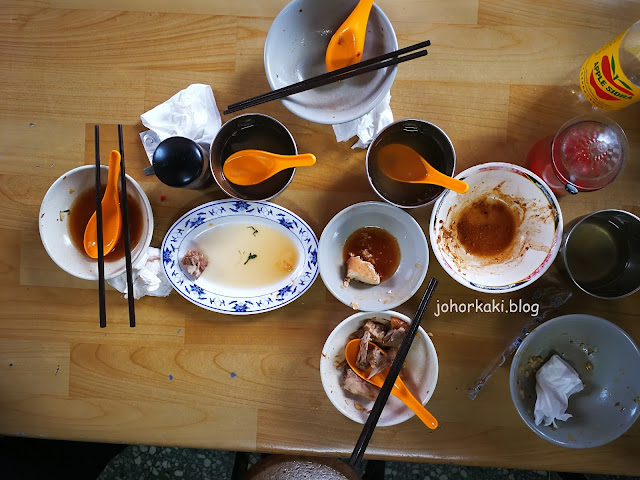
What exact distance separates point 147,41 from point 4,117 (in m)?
0.50

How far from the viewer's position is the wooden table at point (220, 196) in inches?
51.3

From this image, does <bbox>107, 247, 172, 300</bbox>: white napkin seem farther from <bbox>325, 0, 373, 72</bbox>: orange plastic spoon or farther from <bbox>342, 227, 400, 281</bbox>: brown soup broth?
<bbox>325, 0, 373, 72</bbox>: orange plastic spoon

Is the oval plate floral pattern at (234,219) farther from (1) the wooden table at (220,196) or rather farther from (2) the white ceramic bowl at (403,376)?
(2) the white ceramic bowl at (403,376)

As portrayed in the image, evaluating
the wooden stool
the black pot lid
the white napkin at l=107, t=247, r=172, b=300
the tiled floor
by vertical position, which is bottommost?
the tiled floor

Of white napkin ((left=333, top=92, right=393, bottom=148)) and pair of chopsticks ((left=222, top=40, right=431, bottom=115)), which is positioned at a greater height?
pair of chopsticks ((left=222, top=40, right=431, bottom=115))

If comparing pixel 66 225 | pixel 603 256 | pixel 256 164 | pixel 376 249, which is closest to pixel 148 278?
pixel 66 225

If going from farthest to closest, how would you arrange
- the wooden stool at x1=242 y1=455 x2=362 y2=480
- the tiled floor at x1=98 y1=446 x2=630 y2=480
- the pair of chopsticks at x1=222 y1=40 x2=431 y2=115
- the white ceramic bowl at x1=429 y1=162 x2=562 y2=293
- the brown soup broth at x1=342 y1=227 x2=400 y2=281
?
1. the tiled floor at x1=98 y1=446 x2=630 y2=480
2. the wooden stool at x1=242 y1=455 x2=362 y2=480
3. the brown soup broth at x1=342 y1=227 x2=400 y2=281
4. the white ceramic bowl at x1=429 y1=162 x2=562 y2=293
5. the pair of chopsticks at x1=222 y1=40 x2=431 y2=115

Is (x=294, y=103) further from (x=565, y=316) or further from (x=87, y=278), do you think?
(x=565, y=316)

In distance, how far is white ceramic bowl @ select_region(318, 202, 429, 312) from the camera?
1.26 metres

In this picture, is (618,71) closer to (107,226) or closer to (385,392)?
(385,392)

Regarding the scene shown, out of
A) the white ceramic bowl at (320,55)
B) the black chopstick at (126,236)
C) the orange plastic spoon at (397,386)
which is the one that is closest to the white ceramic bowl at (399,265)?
the orange plastic spoon at (397,386)

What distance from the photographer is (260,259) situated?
136 cm

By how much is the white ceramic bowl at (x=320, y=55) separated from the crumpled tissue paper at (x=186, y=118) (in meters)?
0.23

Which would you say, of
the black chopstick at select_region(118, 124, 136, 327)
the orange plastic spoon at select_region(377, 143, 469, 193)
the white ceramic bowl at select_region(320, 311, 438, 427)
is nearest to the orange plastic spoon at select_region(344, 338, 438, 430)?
the white ceramic bowl at select_region(320, 311, 438, 427)
